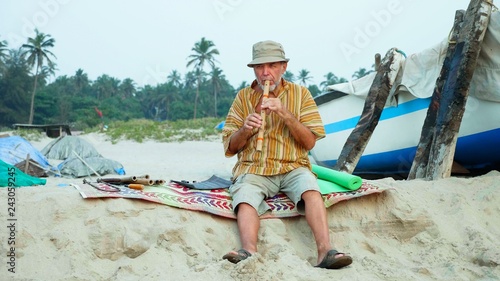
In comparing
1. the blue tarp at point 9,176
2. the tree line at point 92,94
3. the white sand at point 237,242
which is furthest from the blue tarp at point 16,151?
the tree line at point 92,94

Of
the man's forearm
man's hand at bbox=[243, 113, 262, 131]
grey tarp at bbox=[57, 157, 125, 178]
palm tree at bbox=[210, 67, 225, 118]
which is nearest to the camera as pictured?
man's hand at bbox=[243, 113, 262, 131]

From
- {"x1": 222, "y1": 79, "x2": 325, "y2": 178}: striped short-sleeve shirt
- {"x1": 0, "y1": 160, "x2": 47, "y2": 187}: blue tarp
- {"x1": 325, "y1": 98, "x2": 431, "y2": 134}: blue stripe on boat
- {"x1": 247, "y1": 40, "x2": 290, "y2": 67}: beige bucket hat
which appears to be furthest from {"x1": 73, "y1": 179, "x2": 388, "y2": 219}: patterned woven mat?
{"x1": 325, "y1": 98, "x2": 431, "y2": 134}: blue stripe on boat

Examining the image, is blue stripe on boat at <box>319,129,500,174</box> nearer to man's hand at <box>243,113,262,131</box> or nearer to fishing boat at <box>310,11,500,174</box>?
fishing boat at <box>310,11,500,174</box>

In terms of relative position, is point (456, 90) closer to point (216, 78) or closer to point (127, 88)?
point (216, 78)

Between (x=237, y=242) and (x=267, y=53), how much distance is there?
1173 mm

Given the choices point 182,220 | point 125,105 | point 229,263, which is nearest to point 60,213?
point 182,220

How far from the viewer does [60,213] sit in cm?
251

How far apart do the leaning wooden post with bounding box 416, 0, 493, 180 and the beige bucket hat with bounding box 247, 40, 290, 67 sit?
1864 mm

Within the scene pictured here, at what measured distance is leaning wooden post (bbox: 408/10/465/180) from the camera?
Result: 4.18 m

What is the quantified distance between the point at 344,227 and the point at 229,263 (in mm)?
996

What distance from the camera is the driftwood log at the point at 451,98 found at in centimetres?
393

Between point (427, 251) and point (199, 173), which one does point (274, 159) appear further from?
point (199, 173)

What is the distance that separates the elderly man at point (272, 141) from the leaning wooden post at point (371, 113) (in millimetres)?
1947

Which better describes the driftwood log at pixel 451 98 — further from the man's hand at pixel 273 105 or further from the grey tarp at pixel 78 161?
the grey tarp at pixel 78 161
